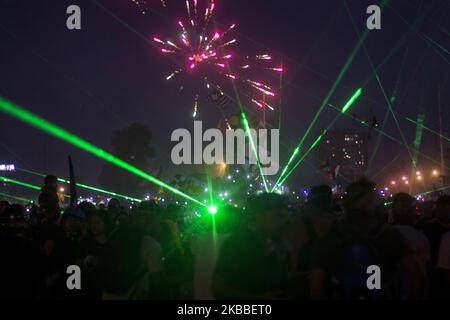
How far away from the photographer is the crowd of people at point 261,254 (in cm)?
503

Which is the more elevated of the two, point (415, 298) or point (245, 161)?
point (245, 161)

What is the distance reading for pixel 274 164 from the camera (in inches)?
1688

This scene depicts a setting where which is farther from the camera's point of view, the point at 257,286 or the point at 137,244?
the point at 137,244

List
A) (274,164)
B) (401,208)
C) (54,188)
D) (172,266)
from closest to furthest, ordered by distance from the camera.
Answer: (401,208) → (172,266) → (54,188) → (274,164)

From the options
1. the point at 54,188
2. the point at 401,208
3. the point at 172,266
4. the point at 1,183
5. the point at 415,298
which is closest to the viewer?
the point at 415,298

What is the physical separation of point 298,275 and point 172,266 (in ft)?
11.3

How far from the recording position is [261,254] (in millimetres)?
4914

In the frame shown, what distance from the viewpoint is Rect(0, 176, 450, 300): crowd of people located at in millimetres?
5027

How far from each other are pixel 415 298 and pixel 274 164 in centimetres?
3771
